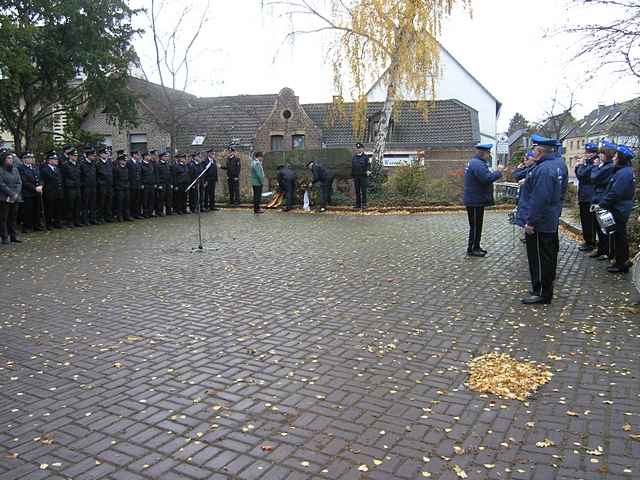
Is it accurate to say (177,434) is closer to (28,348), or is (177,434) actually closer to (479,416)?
(479,416)

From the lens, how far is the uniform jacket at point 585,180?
1027cm

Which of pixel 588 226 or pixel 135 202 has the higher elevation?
pixel 135 202

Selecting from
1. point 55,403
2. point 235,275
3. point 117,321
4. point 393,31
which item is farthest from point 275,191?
point 55,403

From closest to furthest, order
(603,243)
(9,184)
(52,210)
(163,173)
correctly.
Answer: (603,243) < (9,184) < (52,210) < (163,173)

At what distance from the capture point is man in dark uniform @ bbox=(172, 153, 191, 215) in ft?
66.4

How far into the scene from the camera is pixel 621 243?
867 centimetres

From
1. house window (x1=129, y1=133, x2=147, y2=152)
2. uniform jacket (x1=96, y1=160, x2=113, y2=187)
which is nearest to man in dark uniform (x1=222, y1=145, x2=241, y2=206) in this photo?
uniform jacket (x1=96, y1=160, x2=113, y2=187)

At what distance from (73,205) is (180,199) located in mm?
5041

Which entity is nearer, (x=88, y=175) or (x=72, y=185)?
(x=72, y=185)

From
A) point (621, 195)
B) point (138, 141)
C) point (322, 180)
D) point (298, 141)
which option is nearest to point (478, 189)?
point (621, 195)

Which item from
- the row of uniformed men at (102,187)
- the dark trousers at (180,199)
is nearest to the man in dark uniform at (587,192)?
the row of uniformed men at (102,187)

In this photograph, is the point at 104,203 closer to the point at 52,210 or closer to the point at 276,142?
the point at 52,210

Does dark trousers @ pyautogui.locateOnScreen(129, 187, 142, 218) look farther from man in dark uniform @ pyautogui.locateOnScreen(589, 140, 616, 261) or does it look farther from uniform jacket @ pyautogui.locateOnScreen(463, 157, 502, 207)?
man in dark uniform @ pyautogui.locateOnScreen(589, 140, 616, 261)

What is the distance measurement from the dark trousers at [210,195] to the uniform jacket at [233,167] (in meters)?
1.18
